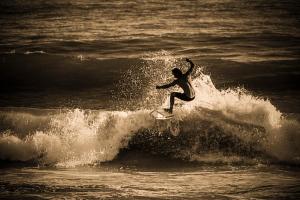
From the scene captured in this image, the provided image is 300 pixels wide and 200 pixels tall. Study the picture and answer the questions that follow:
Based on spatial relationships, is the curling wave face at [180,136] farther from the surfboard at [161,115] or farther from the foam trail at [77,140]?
the surfboard at [161,115]

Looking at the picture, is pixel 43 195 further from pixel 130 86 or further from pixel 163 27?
pixel 163 27

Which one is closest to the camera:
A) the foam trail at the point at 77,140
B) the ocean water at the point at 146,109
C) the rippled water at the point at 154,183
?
the rippled water at the point at 154,183

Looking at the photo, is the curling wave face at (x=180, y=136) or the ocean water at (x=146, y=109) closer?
the ocean water at (x=146, y=109)

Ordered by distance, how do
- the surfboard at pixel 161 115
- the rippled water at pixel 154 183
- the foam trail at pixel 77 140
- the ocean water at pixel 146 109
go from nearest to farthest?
the rippled water at pixel 154 183, the ocean water at pixel 146 109, the surfboard at pixel 161 115, the foam trail at pixel 77 140

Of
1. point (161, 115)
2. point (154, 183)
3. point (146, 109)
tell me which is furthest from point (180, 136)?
point (154, 183)

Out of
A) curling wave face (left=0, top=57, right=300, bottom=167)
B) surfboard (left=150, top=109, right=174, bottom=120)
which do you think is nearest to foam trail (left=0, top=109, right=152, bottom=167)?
curling wave face (left=0, top=57, right=300, bottom=167)

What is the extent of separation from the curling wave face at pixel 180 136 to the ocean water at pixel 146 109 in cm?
3

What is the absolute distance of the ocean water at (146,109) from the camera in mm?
14242

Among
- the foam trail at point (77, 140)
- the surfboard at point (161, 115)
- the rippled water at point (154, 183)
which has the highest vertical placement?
the surfboard at point (161, 115)

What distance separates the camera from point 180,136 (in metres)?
17.9

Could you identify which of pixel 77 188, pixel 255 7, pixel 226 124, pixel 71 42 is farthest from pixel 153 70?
pixel 255 7

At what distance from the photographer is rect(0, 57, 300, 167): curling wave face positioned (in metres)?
17.1

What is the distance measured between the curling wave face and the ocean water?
0.03m

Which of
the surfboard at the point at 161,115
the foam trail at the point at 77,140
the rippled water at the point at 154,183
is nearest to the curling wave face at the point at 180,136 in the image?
the foam trail at the point at 77,140
